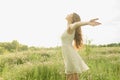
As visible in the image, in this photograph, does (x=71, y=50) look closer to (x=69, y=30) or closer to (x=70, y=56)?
(x=70, y=56)

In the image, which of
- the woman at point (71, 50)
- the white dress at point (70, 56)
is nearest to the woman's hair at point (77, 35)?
the woman at point (71, 50)

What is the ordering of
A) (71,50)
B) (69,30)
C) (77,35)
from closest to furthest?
(69,30), (71,50), (77,35)

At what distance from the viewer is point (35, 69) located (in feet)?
34.3

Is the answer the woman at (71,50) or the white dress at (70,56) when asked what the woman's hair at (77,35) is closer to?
the woman at (71,50)

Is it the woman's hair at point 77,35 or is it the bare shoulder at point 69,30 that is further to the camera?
the woman's hair at point 77,35

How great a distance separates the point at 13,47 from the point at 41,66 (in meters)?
15.3

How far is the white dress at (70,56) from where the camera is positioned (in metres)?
7.23

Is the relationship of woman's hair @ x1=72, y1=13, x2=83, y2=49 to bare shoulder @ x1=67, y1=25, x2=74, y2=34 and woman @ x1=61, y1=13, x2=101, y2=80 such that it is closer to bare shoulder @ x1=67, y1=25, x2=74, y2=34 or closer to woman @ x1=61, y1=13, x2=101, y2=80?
woman @ x1=61, y1=13, x2=101, y2=80

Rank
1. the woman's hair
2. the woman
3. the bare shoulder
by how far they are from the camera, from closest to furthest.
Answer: the bare shoulder → the woman → the woman's hair

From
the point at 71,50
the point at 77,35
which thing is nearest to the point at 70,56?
the point at 71,50

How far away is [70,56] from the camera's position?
7285mm

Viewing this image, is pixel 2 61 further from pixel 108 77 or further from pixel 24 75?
pixel 108 77

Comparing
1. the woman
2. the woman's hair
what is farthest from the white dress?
the woman's hair

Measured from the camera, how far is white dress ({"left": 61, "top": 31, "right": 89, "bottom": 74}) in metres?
7.23
